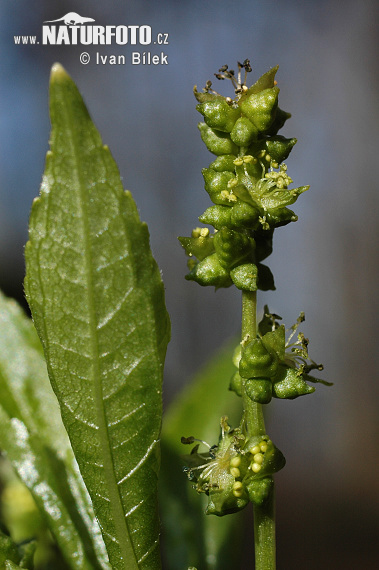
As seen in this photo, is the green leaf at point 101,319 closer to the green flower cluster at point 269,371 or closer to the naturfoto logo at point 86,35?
the green flower cluster at point 269,371

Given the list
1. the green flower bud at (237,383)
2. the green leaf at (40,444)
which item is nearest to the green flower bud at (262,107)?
the green flower bud at (237,383)

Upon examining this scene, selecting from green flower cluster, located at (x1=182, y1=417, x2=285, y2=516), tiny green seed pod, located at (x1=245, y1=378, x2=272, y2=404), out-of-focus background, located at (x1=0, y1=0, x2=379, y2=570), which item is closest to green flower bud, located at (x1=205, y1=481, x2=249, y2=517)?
green flower cluster, located at (x1=182, y1=417, x2=285, y2=516)

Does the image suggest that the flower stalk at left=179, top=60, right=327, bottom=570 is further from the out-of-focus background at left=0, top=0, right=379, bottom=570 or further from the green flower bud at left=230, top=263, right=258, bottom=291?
the out-of-focus background at left=0, top=0, right=379, bottom=570

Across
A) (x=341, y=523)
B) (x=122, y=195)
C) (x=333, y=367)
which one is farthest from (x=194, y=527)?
(x=333, y=367)

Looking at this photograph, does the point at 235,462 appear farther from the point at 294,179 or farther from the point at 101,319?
the point at 294,179

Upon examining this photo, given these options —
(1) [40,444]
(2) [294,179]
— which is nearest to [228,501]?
(1) [40,444]

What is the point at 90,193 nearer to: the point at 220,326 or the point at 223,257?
the point at 223,257

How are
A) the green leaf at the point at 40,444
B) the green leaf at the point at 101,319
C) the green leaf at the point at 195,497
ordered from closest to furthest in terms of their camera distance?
1. the green leaf at the point at 101,319
2. the green leaf at the point at 40,444
3. the green leaf at the point at 195,497
